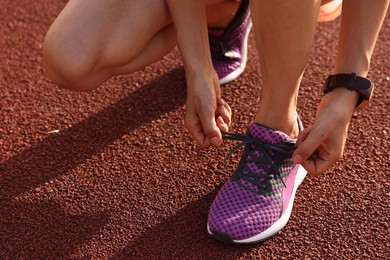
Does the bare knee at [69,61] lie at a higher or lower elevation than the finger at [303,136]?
higher

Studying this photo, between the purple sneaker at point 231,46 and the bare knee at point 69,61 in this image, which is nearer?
the bare knee at point 69,61

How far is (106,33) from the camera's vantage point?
2125 millimetres

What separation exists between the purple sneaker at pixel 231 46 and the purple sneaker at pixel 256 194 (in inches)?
25.3

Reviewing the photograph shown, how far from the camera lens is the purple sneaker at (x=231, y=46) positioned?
2.57m

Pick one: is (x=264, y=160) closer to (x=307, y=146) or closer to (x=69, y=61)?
(x=307, y=146)

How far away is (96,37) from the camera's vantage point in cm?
211

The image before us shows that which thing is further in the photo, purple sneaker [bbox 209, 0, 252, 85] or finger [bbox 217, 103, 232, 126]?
purple sneaker [bbox 209, 0, 252, 85]

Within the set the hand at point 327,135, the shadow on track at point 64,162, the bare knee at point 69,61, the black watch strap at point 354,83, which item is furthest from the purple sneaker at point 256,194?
the bare knee at point 69,61

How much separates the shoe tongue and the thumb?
0.10 metres

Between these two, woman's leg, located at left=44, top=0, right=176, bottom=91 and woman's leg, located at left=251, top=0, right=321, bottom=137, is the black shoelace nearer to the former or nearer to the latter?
woman's leg, located at left=251, top=0, right=321, bottom=137

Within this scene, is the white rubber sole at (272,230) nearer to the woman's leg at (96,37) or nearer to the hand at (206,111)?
the hand at (206,111)

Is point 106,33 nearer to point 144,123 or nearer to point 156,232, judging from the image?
point 144,123

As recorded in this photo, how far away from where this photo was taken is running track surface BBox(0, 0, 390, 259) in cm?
199

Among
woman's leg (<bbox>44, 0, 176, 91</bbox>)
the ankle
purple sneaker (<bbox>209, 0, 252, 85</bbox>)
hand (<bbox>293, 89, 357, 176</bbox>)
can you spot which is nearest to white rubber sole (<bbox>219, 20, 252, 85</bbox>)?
purple sneaker (<bbox>209, 0, 252, 85</bbox>)
